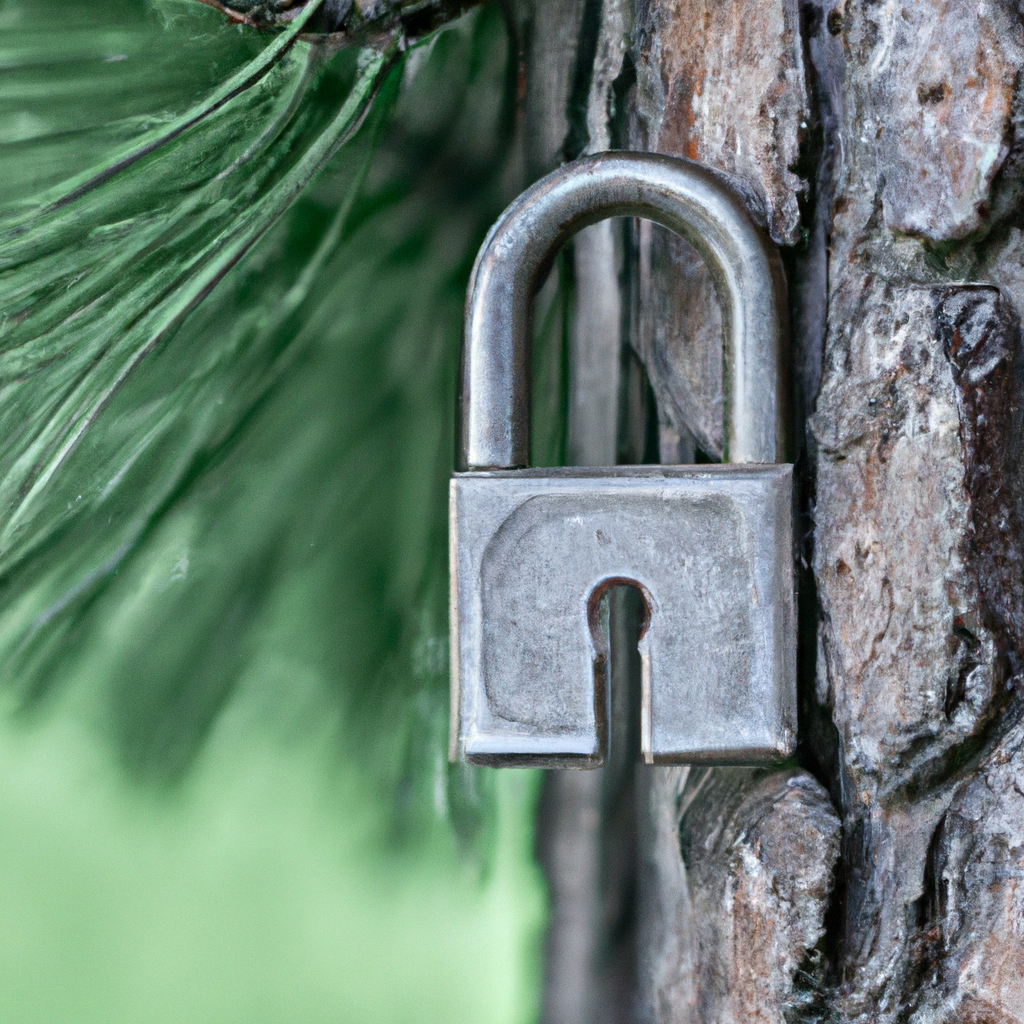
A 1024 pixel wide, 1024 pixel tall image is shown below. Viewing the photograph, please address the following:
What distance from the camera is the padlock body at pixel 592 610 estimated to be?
647mm

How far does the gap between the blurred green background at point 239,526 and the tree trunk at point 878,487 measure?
0.70ft

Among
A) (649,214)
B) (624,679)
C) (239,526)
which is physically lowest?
(624,679)

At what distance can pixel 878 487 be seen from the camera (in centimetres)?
64

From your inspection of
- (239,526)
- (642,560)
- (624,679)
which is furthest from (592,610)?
(239,526)

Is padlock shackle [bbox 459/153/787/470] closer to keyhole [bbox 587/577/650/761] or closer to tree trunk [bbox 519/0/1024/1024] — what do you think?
tree trunk [bbox 519/0/1024/1024]

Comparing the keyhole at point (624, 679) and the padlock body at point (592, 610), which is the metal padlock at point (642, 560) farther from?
the keyhole at point (624, 679)

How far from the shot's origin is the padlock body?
65 cm

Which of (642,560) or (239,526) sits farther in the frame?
(239,526)

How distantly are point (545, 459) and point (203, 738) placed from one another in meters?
0.42

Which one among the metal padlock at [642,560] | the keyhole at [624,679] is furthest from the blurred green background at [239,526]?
the metal padlock at [642,560]

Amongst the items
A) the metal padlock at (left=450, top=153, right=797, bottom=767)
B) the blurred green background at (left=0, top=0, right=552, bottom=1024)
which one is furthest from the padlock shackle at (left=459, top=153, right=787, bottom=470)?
the blurred green background at (left=0, top=0, right=552, bottom=1024)

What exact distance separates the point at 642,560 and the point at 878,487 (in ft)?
0.60

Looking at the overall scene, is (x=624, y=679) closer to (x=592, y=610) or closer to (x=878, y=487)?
(x=592, y=610)

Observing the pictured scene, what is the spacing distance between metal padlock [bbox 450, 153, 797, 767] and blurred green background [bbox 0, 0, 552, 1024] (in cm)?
20
